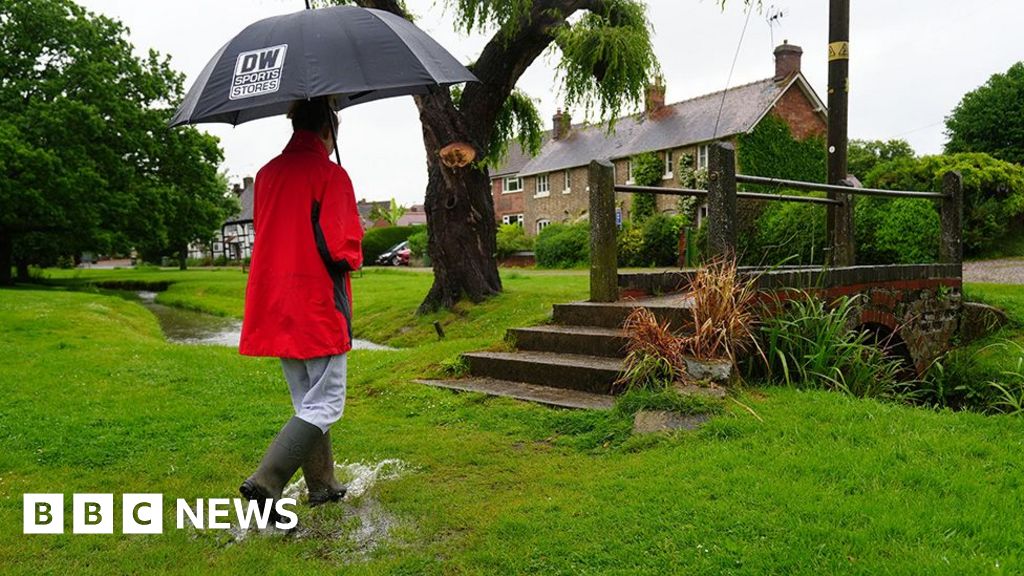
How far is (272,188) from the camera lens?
3875 millimetres

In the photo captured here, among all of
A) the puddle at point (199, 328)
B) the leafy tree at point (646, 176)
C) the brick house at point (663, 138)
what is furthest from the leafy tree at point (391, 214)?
the puddle at point (199, 328)

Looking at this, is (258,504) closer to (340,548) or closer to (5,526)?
(340,548)

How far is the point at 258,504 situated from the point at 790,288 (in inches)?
186

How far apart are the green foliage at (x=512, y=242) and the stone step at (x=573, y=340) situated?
109 ft

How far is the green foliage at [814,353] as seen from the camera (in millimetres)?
6090

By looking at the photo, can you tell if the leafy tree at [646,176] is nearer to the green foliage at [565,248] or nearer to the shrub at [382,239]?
the green foliage at [565,248]

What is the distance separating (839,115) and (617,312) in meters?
3.76

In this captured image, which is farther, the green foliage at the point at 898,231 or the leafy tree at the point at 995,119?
the leafy tree at the point at 995,119

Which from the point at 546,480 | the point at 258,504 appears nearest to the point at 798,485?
the point at 546,480

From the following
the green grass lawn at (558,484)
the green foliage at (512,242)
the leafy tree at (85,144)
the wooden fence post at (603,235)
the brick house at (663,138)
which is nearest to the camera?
the green grass lawn at (558,484)

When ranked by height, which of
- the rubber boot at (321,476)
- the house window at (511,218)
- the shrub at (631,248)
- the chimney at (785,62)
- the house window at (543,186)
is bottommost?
the rubber boot at (321,476)

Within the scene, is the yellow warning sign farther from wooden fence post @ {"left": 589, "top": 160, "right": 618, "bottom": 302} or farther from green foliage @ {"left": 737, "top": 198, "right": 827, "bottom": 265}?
wooden fence post @ {"left": 589, "top": 160, "right": 618, "bottom": 302}

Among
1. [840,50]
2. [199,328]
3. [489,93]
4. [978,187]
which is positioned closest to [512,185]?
[978,187]

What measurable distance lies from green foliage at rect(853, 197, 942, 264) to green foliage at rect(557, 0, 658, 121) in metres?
7.43
